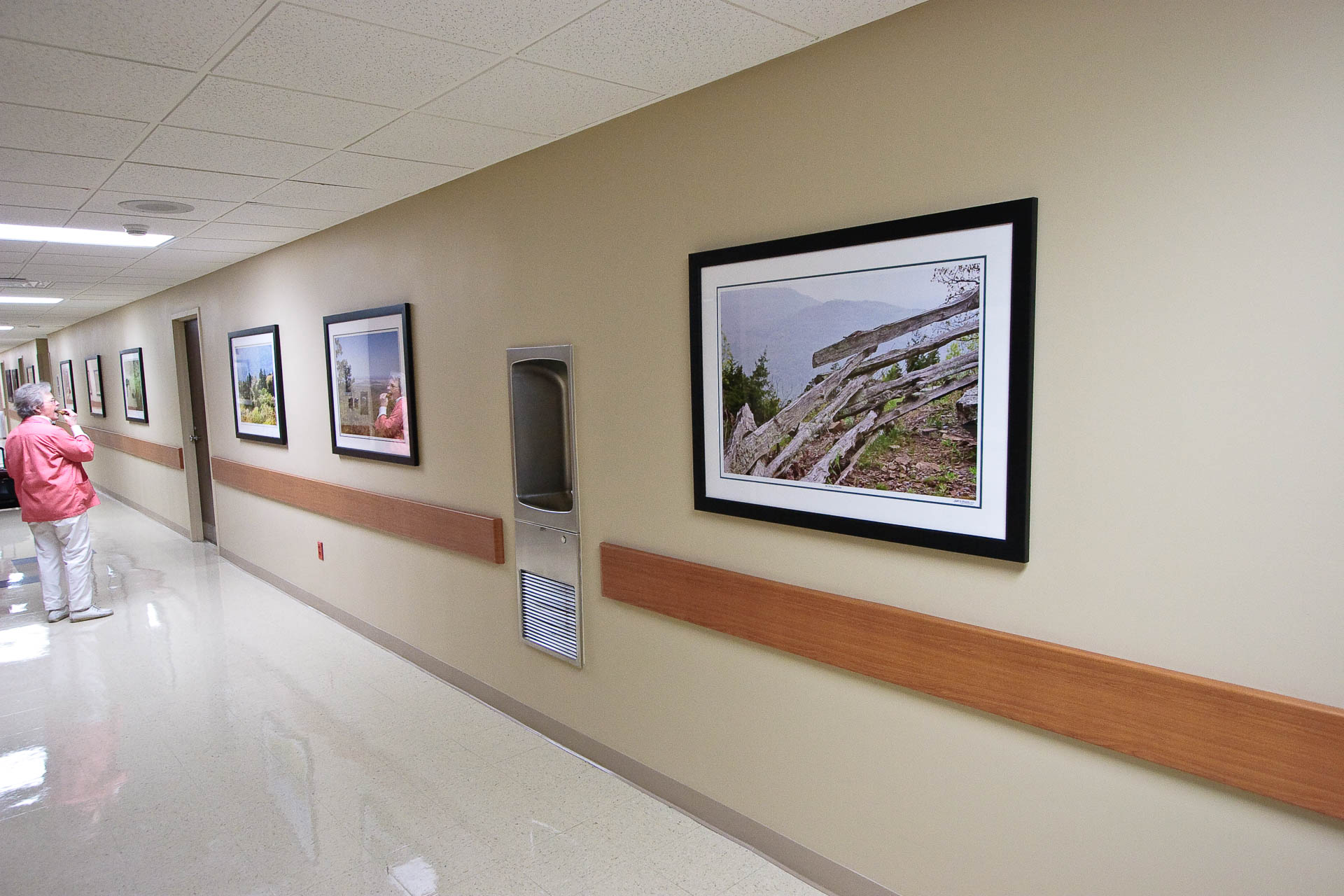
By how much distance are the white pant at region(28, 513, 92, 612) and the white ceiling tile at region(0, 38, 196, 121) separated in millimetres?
4007

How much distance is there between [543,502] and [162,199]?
245 cm

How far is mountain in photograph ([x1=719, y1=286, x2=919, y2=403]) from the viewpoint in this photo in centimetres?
212

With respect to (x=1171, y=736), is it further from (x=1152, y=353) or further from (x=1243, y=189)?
(x=1243, y=189)

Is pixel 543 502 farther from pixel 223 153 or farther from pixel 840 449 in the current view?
pixel 223 153

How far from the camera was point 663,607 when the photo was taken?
2.82 meters

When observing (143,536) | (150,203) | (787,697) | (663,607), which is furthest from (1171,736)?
(143,536)

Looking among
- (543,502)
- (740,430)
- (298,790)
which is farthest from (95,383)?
(740,430)

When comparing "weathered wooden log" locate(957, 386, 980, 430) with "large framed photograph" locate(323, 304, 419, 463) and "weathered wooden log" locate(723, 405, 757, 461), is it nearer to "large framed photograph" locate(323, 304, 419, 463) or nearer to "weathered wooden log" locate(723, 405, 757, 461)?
"weathered wooden log" locate(723, 405, 757, 461)

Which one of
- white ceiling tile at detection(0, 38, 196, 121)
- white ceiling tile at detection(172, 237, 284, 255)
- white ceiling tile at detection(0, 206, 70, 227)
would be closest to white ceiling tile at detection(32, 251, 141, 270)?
white ceiling tile at detection(172, 237, 284, 255)

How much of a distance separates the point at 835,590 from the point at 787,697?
1.42ft

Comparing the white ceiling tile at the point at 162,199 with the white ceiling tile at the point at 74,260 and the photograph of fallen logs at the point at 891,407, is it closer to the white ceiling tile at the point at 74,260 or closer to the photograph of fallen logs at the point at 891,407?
the white ceiling tile at the point at 74,260

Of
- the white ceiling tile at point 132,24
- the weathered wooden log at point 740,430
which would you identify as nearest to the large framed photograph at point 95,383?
the white ceiling tile at point 132,24

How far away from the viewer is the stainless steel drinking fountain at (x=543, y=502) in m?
3.32

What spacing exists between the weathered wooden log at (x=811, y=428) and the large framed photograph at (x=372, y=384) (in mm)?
2497
